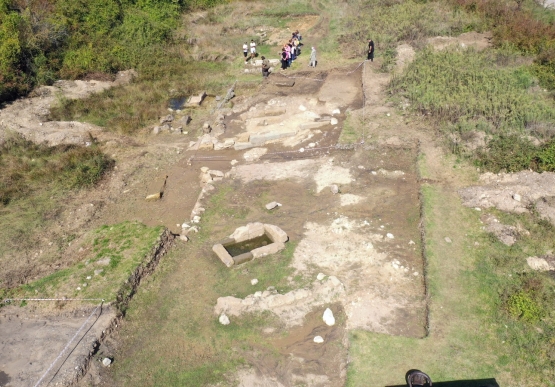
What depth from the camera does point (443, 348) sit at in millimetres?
9008

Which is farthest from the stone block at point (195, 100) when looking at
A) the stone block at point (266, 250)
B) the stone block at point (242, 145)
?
the stone block at point (266, 250)

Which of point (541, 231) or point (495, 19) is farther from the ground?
point (495, 19)

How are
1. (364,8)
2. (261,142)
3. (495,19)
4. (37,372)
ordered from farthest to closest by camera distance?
(364,8)
(495,19)
(261,142)
(37,372)

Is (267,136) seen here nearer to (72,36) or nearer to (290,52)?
(290,52)

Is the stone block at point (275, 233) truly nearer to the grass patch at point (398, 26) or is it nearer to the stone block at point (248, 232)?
the stone block at point (248, 232)

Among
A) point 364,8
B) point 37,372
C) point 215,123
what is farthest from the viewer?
point 364,8

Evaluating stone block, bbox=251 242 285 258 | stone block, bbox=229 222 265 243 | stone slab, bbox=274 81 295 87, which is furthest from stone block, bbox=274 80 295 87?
stone block, bbox=251 242 285 258

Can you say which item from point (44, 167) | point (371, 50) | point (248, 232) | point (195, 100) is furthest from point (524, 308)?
point (195, 100)

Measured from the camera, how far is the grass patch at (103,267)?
10656 mm

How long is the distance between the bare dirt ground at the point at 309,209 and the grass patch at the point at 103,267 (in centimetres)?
58

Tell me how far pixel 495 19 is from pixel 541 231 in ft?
59.4

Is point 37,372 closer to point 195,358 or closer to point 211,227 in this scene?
point 195,358

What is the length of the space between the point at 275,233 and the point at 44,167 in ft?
31.9

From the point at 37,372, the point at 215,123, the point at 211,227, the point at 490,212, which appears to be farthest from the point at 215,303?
the point at 215,123
